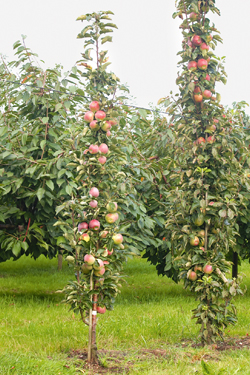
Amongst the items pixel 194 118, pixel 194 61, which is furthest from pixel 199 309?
pixel 194 61

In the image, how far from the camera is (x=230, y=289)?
3.68 m

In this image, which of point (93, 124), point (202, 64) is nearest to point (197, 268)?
point (93, 124)

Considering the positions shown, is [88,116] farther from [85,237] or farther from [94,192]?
[85,237]

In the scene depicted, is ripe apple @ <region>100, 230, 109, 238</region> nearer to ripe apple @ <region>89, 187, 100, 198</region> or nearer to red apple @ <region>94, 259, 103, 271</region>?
red apple @ <region>94, 259, 103, 271</region>

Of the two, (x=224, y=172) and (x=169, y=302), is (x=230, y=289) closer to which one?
(x=224, y=172)

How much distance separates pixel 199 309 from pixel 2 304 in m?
3.49

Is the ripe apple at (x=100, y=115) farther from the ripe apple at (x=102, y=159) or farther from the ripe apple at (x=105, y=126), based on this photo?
the ripe apple at (x=102, y=159)

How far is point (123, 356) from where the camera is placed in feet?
11.4

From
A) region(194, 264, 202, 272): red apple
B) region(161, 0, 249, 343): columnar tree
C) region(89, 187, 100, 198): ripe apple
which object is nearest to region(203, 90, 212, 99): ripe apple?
region(161, 0, 249, 343): columnar tree

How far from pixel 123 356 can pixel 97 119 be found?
2.19 metres

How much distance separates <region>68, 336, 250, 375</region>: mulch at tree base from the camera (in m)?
3.17

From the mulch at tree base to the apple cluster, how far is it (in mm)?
2004

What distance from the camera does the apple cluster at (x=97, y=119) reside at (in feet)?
10.8

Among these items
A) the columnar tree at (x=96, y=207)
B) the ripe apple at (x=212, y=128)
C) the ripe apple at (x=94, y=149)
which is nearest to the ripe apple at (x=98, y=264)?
the columnar tree at (x=96, y=207)
